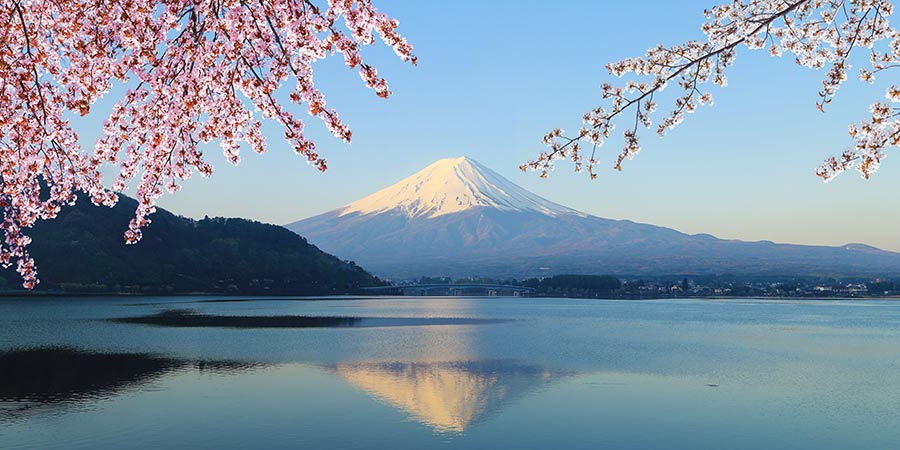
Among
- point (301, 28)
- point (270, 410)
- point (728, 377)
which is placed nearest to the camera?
point (301, 28)

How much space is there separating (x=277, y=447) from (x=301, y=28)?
1551cm

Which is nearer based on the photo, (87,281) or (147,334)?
(147,334)

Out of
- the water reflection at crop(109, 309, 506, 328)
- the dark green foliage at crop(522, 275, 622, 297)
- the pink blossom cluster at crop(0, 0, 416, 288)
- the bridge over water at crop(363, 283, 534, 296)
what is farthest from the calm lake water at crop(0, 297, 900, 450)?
the dark green foliage at crop(522, 275, 622, 297)

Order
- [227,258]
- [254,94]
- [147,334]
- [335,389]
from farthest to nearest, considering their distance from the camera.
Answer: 1. [227,258]
2. [147,334]
3. [335,389]
4. [254,94]

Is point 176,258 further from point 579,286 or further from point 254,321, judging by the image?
point 579,286

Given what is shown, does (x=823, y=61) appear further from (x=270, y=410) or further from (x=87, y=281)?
(x=87, y=281)

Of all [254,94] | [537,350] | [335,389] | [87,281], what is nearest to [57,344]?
[335,389]

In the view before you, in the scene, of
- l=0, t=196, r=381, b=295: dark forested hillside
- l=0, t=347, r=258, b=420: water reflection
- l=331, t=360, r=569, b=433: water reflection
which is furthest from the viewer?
l=0, t=196, r=381, b=295: dark forested hillside

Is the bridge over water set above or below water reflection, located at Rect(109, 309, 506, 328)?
above

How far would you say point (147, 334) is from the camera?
1842 inches

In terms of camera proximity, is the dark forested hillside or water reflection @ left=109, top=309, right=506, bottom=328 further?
the dark forested hillside

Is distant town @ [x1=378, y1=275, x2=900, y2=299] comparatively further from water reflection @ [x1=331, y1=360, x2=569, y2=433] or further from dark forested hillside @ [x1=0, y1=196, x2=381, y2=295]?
water reflection @ [x1=331, y1=360, x2=569, y2=433]

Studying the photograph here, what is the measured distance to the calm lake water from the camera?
1980 cm

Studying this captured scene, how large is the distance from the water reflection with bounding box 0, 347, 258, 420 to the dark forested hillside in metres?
83.9
